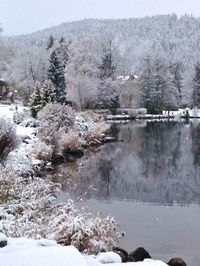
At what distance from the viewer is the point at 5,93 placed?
186ft

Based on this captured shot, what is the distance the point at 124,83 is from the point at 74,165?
39.9 m

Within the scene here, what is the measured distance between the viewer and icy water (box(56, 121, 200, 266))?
398 inches

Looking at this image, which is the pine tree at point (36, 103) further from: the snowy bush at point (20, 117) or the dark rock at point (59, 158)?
the dark rock at point (59, 158)

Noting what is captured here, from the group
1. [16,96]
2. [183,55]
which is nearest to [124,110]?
[16,96]

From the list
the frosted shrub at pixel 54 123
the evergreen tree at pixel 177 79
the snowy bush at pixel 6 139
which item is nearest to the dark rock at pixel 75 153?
the frosted shrub at pixel 54 123

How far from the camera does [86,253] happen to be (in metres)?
7.41

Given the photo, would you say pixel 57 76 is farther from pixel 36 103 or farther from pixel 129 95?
pixel 36 103

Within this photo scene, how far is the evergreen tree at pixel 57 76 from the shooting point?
5147 centimetres

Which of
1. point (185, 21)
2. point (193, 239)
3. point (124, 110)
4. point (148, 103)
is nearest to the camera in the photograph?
point (193, 239)

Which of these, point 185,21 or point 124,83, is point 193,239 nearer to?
point 124,83

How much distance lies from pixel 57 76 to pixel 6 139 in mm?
39930

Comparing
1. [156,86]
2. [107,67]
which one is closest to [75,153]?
[107,67]

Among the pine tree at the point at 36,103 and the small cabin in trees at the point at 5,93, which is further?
the small cabin in trees at the point at 5,93

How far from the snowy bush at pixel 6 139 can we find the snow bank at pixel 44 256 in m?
6.08
